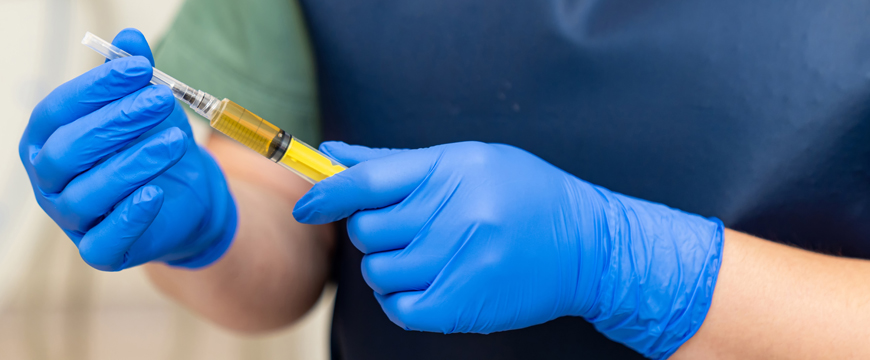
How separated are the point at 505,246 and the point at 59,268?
115cm

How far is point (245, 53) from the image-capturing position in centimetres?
77

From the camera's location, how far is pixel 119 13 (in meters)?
1.05

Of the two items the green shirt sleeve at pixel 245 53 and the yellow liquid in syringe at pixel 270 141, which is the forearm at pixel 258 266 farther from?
the yellow liquid in syringe at pixel 270 141

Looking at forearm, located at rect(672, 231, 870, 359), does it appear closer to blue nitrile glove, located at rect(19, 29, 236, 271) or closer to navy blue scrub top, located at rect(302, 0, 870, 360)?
navy blue scrub top, located at rect(302, 0, 870, 360)

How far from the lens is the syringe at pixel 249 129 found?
0.44 metres

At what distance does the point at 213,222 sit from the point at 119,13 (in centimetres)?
78

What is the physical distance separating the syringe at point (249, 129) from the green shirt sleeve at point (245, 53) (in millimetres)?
302

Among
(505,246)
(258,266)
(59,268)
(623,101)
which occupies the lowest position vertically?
(59,268)

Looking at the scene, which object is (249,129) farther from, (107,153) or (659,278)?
(659,278)

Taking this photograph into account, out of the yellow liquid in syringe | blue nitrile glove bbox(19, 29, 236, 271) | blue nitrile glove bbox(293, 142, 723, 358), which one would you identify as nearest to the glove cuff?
blue nitrile glove bbox(293, 142, 723, 358)

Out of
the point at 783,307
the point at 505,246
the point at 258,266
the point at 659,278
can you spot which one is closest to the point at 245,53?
the point at 258,266

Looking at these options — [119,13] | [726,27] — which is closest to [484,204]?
[726,27]

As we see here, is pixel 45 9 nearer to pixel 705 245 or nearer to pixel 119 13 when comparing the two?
pixel 119 13

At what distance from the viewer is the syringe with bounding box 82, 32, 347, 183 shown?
441 mm
